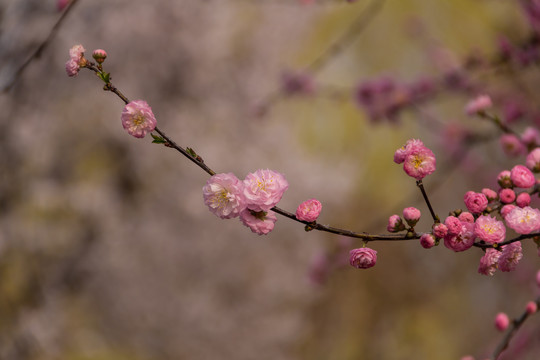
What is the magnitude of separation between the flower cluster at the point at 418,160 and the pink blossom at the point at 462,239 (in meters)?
0.09

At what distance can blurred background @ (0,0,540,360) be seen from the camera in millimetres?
1871

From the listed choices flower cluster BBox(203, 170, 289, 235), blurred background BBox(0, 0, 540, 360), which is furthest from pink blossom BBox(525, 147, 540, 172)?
blurred background BBox(0, 0, 540, 360)

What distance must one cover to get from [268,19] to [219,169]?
2.70 feet

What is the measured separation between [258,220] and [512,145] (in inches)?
29.2

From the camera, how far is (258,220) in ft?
1.97

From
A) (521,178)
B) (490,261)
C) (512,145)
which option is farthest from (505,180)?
(512,145)

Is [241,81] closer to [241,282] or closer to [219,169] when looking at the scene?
[219,169]

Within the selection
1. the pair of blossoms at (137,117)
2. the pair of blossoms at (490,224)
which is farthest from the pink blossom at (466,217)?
the pair of blossoms at (137,117)

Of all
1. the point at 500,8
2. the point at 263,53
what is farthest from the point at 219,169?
the point at 500,8

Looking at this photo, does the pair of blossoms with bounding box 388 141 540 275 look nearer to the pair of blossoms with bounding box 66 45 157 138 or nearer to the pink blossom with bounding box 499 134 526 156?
the pair of blossoms with bounding box 66 45 157 138

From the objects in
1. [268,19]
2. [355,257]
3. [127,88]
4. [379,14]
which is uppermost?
[379,14]

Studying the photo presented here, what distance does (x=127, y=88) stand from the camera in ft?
6.66

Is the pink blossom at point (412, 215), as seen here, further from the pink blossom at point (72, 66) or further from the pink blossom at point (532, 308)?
the pink blossom at point (72, 66)

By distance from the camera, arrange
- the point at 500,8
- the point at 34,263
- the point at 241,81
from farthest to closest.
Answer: the point at 500,8
the point at 241,81
the point at 34,263
